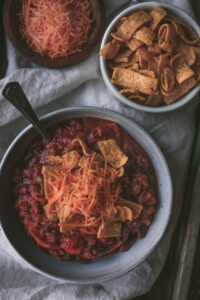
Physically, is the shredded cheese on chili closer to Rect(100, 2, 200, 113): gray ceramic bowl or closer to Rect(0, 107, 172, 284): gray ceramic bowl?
Rect(100, 2, 200, 113): gray ceramic bowl

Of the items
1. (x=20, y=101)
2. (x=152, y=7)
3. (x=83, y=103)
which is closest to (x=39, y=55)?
(x=83, y=103)

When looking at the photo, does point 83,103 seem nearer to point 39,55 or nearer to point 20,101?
point 39,55

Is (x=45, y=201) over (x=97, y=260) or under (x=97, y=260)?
over

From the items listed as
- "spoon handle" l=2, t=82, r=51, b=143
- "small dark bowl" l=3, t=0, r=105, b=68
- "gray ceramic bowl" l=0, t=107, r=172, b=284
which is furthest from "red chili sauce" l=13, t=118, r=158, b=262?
"small dark bowl" l=3, t=0, r=105, b=68

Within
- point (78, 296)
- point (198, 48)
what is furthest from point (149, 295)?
point (198, 48)

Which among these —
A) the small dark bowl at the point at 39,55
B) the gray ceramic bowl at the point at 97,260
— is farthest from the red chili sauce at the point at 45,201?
the small dark bowl at the point at 39,55

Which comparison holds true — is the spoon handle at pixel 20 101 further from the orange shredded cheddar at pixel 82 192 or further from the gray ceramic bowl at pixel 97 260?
the orange shredded cheddar at pixel 82 192
